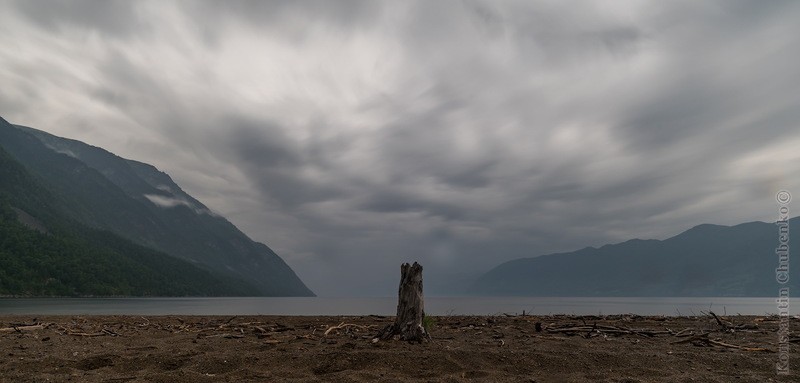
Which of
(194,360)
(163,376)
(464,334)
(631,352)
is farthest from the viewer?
(464,334)

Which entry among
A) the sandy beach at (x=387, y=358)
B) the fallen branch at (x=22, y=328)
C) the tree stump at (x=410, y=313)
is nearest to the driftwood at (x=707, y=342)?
the sandy beach at (x=387, y=358)

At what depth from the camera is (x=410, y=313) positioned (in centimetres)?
1250

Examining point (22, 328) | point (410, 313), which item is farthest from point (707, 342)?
point (22, 328)

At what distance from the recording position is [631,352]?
10891 millimetres

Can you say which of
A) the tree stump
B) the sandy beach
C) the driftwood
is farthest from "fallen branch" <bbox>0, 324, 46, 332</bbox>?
the driftwood

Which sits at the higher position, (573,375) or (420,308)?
(420,308)

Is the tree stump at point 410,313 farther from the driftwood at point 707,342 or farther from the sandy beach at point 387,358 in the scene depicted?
the driftwood at point 707,342

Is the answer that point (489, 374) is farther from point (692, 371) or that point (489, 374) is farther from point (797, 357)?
point (797, 357)

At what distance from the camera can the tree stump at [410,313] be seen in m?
12.3

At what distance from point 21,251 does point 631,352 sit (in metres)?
225

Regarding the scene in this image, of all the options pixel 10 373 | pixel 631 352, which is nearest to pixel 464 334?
pixel 631 352

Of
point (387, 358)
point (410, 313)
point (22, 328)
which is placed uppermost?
point (410, 313)

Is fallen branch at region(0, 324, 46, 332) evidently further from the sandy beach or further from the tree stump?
the tree stump

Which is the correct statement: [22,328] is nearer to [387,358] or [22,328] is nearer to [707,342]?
[387,358]
